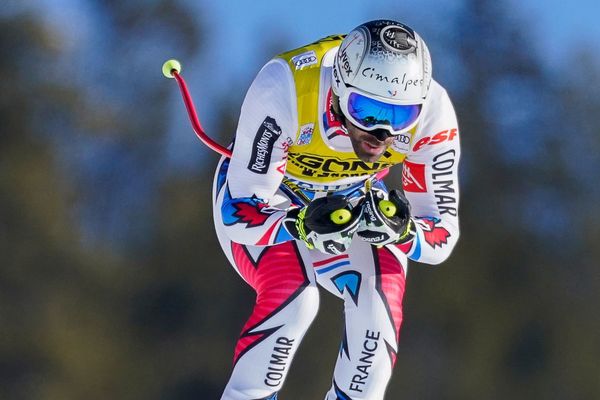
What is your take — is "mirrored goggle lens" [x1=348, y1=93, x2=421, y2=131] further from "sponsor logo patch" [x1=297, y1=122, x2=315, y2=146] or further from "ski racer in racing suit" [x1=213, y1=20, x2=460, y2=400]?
"sponsor logo patch" [x1=297, y1=122, x2=315, y2=146]

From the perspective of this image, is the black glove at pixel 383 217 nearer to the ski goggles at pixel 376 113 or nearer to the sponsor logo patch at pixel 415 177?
the ski goggles at pixel 376 113

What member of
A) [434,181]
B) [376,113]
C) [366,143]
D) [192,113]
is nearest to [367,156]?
[366,143]

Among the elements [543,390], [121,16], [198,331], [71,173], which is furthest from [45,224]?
[543,390]

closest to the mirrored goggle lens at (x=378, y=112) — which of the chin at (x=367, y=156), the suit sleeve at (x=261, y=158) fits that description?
the chin at (x=367, y=156)

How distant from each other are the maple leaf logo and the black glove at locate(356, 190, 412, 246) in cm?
49

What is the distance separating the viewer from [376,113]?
18.9 feet

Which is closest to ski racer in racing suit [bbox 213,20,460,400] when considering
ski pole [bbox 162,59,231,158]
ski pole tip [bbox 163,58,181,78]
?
ski pole [bbox 162,59,231,158]

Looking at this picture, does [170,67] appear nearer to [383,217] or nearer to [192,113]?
[192,113]

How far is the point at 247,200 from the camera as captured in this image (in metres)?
6.19

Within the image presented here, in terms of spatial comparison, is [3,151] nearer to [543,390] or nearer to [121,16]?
[121,16]

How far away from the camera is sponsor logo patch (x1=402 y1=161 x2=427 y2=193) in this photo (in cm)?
643

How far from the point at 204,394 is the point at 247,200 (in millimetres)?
14124

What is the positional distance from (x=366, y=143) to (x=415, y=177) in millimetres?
668

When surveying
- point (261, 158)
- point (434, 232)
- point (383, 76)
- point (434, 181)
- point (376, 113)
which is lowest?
point (434, 232)
